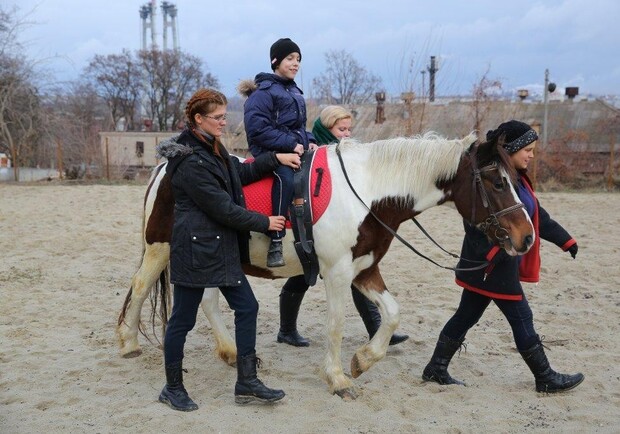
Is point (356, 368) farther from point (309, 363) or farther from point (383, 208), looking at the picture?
point (383, 208)

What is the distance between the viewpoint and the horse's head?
329 cm

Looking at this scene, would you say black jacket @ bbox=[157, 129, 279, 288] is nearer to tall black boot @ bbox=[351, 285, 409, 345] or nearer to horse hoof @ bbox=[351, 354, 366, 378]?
horse hoof @ bbox=[351, 354, 366, 378]

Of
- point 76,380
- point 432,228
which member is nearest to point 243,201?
point 76,380

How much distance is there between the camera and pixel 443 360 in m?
3.87

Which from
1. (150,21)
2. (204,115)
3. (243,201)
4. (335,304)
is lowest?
(335,304)

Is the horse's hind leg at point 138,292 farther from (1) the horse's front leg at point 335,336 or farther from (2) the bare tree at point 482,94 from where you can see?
(2) the bare tree at point 482,94

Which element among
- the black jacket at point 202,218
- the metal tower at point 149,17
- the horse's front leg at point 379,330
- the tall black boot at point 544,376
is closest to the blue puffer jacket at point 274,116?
the black jacket at point 202,218

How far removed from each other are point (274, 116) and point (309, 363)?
1.78 meters

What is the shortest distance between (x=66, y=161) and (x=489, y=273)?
66.3 ft

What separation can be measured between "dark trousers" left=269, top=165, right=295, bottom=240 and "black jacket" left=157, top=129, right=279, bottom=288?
0.23m

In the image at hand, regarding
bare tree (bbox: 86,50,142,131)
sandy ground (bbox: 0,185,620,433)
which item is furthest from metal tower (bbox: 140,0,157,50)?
sandy ground (bbox: 0,185,620,433)

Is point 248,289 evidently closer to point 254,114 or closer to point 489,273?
point 254,114

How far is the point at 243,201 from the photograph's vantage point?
3.53 meters

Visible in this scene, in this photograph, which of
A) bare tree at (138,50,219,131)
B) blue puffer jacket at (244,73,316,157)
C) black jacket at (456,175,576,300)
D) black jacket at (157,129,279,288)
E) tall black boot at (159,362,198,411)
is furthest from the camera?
bare tree at (138,50,219,131)
